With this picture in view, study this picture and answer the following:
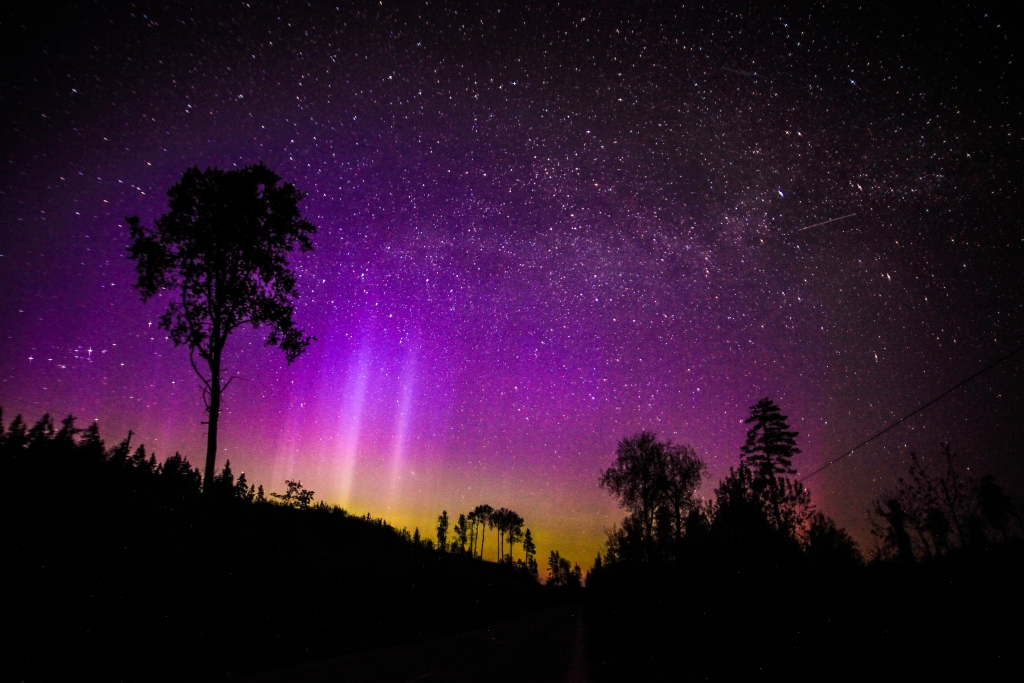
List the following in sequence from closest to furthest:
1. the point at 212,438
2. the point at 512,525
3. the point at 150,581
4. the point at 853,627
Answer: the point at 853,627
the point at 150,581
the point at 212,438
the point at 512,525

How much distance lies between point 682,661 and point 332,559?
16.4 metres

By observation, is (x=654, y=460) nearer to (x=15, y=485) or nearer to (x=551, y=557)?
(x=15, y=485)

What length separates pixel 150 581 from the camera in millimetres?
11898

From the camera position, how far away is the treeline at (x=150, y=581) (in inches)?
376

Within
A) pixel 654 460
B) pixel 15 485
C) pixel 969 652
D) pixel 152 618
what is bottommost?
pixel 152 618

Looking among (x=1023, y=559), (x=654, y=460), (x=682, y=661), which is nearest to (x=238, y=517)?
(x=682, y=661)

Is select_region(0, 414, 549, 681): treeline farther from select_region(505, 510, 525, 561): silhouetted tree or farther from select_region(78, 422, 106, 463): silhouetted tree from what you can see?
select_region(505, 510, 525, 561): silhouetted tree

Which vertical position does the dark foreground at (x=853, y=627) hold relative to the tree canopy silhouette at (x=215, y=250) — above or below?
below

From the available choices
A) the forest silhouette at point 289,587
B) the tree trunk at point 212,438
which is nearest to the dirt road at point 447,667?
the forest silhouette at point 289,587

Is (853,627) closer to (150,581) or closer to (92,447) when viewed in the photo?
(150,581)

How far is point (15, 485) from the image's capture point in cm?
1025

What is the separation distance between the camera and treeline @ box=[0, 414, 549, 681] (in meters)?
9.55

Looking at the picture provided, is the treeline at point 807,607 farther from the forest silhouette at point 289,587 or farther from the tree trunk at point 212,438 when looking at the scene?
the tree trunk at point 212,438

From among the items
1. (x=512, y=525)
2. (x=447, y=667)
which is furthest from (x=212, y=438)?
(x=512, y=525)
